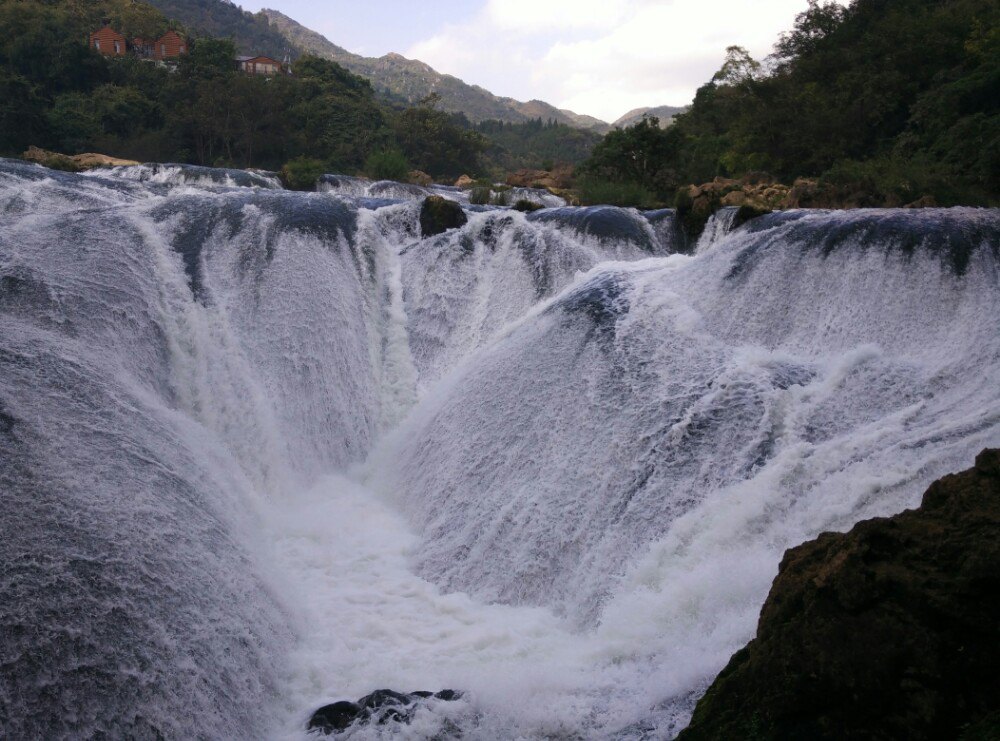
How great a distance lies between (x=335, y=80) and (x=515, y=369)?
44989 millimetres

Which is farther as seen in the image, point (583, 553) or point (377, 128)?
point (377, 128)

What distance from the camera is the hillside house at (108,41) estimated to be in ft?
148

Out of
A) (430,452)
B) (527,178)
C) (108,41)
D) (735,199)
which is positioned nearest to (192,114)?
(108,41)

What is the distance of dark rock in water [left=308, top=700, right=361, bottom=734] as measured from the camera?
16.4ft

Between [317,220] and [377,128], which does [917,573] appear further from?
[377,128]

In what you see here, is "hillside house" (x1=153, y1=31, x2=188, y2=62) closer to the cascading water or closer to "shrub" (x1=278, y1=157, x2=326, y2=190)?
"shrub" (x1=278, y1=157, x2=326, y2=190)

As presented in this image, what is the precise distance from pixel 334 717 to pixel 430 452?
4224 millimetres

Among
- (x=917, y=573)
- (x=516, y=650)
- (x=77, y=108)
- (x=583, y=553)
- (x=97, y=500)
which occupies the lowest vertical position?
(x=516, y=650)

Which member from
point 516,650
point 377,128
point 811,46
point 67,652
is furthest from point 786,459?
point 377,128

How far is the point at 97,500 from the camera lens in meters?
5.30

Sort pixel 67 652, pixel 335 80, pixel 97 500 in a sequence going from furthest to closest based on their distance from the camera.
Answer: pixel 335 80, pixel 97 500, pixel 67 652

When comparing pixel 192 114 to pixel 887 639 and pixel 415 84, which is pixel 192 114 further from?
pixel 415 84

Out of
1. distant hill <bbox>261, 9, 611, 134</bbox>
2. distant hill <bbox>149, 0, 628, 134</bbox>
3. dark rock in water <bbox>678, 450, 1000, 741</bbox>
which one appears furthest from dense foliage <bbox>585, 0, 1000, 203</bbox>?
distant hill <bbox>261, 9, 611, 134</bbox>

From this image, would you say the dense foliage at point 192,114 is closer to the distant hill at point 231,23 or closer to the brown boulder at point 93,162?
the brown boulder at point 93,162
